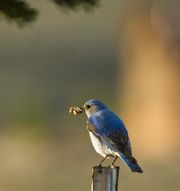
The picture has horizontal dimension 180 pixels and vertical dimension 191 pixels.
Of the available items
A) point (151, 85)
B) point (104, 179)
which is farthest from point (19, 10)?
point (151, 85)

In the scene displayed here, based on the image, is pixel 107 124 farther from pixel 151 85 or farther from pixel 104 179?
pixel 151 85

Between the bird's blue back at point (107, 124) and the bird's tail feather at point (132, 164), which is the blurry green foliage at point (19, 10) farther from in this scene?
the bird's tail feather at point (132, 164)

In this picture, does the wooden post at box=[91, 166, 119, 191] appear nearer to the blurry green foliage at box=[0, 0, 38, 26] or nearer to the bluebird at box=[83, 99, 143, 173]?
the bluebird at box=[83, 99, 143, 173]

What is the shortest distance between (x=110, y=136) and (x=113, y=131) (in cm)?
3

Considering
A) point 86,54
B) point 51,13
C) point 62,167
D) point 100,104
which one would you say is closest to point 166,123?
point 62,167

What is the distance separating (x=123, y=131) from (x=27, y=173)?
234 inches

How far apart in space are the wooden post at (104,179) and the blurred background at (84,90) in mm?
5274

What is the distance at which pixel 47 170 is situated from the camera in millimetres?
11195

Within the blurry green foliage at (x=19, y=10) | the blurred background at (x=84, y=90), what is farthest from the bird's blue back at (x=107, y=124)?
the blurred background at (x=84, y=90)

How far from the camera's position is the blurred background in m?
11.1

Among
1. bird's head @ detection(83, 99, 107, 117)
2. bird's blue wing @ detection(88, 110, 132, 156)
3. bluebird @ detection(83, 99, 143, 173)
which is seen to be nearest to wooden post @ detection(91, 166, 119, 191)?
bluebird @ detection(83, 99, 143, 173)

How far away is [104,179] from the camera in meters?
4.62

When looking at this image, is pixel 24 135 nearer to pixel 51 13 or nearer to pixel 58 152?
pixel 58 152

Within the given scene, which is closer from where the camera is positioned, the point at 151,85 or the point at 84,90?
the point at 151,85
